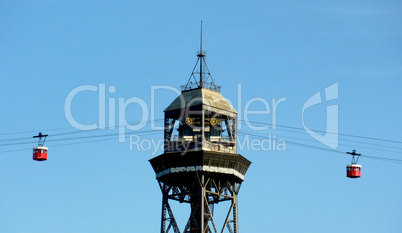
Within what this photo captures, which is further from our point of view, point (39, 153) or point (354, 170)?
point (354, 170)

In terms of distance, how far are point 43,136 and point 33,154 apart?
348cm

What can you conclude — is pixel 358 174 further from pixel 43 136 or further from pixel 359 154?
pixel 43 136

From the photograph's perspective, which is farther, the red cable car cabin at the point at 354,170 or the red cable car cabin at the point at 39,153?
the red cable car cabin at the point at 354,170

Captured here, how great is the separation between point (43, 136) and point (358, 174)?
155ft

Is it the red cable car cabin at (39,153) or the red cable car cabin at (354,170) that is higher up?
the red cable car cabin at (39,153)

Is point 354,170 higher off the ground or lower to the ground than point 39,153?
lower

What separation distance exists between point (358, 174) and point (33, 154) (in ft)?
159

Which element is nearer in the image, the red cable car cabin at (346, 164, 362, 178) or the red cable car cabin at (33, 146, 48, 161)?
the red cable car cabin at (33, 146, 48, 161)

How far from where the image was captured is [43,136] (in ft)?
584

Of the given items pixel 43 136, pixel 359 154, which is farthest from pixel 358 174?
pixel 43 136

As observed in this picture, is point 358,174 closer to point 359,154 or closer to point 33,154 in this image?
point 359,154

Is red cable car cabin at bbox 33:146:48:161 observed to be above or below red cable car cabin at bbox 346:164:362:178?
above

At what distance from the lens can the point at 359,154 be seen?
594 feet

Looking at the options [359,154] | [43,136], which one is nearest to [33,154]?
[43,136]
